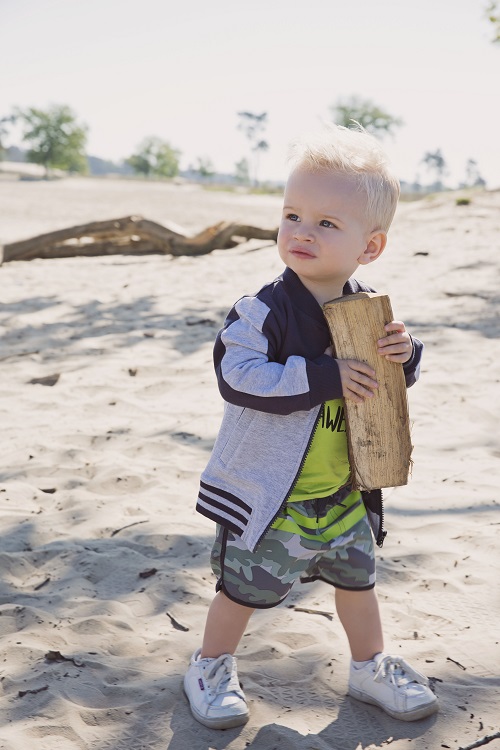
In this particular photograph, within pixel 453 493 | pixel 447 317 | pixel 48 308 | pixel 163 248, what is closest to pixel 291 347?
Answer: pixel 453 493

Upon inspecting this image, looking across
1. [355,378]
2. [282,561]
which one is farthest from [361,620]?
[355,378]

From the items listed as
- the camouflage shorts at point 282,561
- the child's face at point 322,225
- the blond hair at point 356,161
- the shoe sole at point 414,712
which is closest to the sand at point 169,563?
the shoe sole at point 414,712

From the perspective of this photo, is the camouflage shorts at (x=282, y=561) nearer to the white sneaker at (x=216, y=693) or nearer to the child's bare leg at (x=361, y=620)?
the child's bare leg at (x=361, y=620)

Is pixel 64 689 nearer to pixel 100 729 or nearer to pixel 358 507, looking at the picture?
Result: pixel 100 729

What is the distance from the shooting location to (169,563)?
3020mm

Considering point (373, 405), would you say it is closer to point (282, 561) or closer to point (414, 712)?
point (282, 561)

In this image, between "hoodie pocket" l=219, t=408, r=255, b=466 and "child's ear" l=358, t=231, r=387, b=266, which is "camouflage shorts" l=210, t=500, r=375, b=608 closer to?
"hoodie pocket" l=219, t=408, r=255, b=466

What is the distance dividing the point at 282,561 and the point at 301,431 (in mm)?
336

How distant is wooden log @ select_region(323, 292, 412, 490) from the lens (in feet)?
6.35

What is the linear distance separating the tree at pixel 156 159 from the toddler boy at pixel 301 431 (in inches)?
3666

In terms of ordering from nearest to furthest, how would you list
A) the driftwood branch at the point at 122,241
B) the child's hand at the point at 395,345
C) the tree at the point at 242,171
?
the child's hand at the point at 395,345
the driftwood branch at the point at 122,241
the tree at the point at 242,171

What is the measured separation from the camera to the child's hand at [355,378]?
194 centimetres

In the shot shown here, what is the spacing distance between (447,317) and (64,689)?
5529mm

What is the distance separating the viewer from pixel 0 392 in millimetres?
5078
